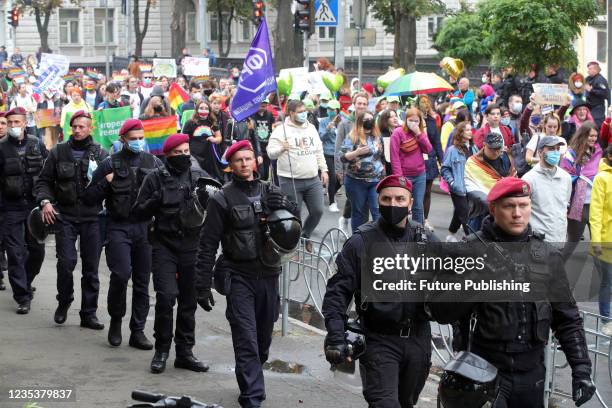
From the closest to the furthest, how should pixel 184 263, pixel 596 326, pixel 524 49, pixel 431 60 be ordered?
1. pixel 596 326
2. pixel 184 263
3. pixel 524 49
4. pixel 431 60

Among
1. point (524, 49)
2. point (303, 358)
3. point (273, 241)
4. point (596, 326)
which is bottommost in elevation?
point (303, 358)

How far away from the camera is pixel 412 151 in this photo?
47.0ft

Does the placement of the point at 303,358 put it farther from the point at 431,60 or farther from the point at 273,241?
the point at 431,60

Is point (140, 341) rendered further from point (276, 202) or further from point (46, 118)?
point (46, 118)

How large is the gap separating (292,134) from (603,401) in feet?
22.2

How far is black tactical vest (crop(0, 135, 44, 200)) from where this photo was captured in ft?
36.0

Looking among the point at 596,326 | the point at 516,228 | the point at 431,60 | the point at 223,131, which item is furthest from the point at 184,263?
the point at 431,60

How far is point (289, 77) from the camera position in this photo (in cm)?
2361

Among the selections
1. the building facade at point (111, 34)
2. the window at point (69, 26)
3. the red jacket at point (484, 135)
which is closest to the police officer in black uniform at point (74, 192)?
the red jacket at point (484, 135)

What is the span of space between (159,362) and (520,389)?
148 inches

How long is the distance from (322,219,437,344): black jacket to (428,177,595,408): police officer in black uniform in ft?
0.93

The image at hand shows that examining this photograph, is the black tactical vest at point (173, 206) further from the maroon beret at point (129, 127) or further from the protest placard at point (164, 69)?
the protest placard at point (164, 69)

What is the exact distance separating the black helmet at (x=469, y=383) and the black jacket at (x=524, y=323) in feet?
0.57

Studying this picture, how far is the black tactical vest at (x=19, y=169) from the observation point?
432 inches
